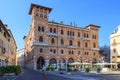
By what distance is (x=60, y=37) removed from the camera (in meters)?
69.2

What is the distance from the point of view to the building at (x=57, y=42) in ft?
210

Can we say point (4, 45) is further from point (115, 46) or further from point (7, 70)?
point (115, 46)

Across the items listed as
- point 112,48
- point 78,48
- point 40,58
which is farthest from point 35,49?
→ point 112,48

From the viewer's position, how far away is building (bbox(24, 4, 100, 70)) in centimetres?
6391

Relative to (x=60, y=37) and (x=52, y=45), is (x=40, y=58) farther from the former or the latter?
(x=60, y=37)

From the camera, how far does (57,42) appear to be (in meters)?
68.5

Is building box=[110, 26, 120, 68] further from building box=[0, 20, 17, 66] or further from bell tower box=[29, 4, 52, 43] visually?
building box=[0, 20, 17, 66]

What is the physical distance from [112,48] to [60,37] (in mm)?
19492

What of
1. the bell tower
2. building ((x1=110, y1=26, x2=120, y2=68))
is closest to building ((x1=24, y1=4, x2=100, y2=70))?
the bell tower

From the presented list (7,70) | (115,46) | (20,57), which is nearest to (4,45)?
(7,70)

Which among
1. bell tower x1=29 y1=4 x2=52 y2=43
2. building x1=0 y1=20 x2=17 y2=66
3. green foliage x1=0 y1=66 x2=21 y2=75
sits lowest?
green foliage x1=0 y1=66 x2=21 y2=75

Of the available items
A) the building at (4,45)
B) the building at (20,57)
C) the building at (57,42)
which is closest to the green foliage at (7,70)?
the building at (4,45)

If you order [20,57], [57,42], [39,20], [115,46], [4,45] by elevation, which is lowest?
[20,57]

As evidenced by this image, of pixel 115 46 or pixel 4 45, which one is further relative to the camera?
pixel 115 46
